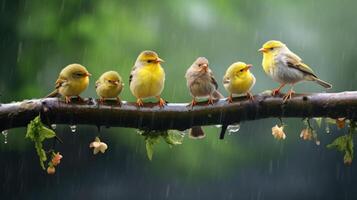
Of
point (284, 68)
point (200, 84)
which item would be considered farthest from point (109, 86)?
point (284, 68)

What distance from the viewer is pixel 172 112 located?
7.55 feet

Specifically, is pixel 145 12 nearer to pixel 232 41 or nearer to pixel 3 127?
pixel 232 41

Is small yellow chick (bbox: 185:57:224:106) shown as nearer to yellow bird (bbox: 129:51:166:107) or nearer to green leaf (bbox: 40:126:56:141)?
yellow bird (bbox: 129:51:166:107)

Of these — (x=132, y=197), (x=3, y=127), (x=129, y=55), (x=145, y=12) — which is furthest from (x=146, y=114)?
(x=132, y=197)

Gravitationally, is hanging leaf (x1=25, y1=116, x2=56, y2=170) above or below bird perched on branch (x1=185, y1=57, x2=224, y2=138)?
below

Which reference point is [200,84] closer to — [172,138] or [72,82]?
[172,138]

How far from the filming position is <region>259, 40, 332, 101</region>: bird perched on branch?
3.38 m

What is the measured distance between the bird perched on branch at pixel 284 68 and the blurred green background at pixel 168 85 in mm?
3040

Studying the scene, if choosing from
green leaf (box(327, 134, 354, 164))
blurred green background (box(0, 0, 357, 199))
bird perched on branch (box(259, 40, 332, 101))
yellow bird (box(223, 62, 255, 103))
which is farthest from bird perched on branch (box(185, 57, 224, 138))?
blurred green background (box(0, 0, 357, 199))

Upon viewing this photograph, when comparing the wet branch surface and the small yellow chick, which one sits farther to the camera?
the small yellow chick

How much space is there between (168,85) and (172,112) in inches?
189

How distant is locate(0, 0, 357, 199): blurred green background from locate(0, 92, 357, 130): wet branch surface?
410 cm

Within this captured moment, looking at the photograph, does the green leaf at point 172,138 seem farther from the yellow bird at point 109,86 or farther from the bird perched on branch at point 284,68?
the bird perched on branch at point 284,68

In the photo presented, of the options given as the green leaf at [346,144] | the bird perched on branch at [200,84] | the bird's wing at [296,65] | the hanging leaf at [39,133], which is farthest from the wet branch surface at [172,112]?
the bird's wing at [296,65]
